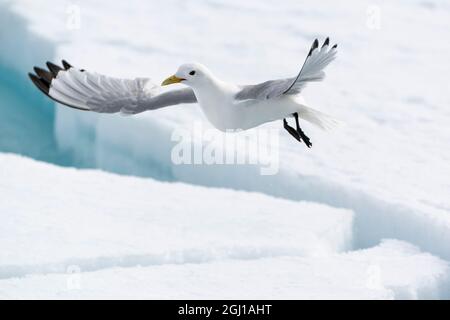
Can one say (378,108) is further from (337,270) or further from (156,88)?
(156,88)

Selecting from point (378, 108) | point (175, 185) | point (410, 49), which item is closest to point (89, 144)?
point (175, 185)

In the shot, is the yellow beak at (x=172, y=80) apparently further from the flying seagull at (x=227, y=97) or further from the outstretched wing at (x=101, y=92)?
the outstretched wing at (x=101, y=92)

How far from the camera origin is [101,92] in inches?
105

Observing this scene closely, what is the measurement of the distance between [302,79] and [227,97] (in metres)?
0.17

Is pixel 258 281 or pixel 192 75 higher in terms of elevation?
pixel 192 75

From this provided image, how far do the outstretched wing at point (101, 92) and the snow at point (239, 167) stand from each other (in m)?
0.71

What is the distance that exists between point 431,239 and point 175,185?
108 cm

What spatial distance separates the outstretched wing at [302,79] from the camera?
6.44ft

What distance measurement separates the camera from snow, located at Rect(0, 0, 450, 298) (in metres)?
3.38

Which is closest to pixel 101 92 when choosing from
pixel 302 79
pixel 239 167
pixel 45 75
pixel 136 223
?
pixel 45 75

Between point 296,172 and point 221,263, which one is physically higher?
point 296,172

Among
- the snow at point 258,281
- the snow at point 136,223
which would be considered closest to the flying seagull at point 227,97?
the snow at point 258,281

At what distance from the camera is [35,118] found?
231 inches

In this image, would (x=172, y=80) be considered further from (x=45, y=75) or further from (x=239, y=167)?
(x=239, y=167)
